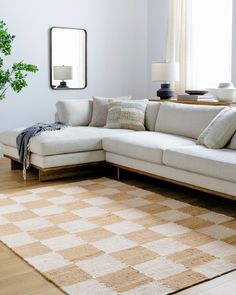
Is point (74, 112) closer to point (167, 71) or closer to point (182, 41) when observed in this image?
point (167, 71)

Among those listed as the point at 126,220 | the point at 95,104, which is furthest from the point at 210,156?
the point at 95,104

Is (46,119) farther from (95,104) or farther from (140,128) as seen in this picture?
(140,128)

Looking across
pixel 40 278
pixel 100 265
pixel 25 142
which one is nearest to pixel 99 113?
pixel 25 142

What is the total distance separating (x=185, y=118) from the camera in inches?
192

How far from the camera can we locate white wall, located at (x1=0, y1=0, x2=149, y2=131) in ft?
20.5

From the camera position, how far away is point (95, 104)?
5730 mm

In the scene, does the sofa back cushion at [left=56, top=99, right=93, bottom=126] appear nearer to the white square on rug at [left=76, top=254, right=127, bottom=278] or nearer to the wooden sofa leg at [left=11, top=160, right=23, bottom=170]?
the wooden sofa leg at [left=11, top=160, right=23, bottom=170]

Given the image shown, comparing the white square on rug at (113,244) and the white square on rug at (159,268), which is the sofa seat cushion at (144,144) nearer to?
the white square on rug at (113,244)

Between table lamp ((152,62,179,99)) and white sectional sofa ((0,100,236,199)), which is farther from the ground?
table lamp ((152,62,179,99))

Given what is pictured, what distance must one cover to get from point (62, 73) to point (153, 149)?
2795 millimetres

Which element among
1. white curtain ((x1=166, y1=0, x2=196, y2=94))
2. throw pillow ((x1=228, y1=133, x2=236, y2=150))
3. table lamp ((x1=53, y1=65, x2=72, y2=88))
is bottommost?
throw pillow ((x1=228, y1=133, x2=236, y2=150))

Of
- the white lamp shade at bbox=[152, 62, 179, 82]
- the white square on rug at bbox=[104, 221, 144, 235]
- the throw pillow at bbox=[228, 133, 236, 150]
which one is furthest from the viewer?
the white lamp shade at bbox=[152, 62, 179, 82]

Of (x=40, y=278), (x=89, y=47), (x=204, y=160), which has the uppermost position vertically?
(x=89, y=47)

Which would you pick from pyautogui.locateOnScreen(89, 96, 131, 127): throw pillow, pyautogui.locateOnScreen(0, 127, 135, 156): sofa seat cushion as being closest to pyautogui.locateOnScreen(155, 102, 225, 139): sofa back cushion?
pyautogui.locateOnScreen(0, 127, 135, 156): sofa seat cushion
